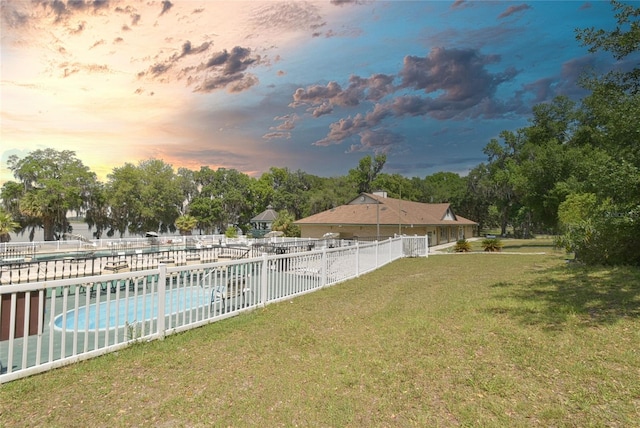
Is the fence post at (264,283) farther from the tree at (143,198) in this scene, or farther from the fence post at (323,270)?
the tree at (143,198)

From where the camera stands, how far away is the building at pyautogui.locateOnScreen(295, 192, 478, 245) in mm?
28047

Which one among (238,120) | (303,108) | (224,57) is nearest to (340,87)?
(303,108)

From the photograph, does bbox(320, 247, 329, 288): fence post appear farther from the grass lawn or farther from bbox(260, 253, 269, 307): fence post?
the grass lawn

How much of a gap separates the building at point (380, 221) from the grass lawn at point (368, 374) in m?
21.2

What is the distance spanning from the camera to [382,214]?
97.2 feet

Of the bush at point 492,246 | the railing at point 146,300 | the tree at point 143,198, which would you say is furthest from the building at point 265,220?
the railing at point 146,300

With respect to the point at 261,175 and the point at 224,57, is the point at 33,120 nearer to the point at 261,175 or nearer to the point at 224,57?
the point at 224,57

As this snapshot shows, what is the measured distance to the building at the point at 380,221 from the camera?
2805cm

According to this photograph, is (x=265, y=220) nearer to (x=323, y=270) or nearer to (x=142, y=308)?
(x=323, y=270)

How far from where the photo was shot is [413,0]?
20.2m

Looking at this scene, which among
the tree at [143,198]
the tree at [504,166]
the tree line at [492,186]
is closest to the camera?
the tree line at [492,186]

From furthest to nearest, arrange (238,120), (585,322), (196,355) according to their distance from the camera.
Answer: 1. (238,120)
2. (585,322)
3. (196,355)

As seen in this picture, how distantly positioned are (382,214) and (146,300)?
24.0 m

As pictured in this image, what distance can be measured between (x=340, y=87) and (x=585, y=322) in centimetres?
3458
